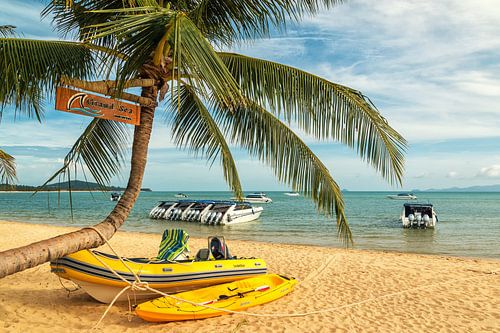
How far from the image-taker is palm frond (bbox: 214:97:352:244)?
5.75m

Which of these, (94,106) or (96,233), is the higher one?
(94,106)

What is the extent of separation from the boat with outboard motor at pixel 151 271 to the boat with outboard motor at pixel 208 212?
2023 centimetres

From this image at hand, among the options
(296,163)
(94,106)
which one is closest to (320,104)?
(296,163)

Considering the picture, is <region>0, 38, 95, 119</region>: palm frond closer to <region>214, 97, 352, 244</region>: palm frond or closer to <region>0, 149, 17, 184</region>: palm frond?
<region>214, 97, 352, 244</region>: palm frond

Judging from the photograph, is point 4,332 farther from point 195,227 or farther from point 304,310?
point 195,227

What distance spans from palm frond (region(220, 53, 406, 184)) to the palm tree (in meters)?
0.01

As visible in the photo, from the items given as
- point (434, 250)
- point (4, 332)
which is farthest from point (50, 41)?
point (434, 250)

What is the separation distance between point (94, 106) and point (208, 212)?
24.4m

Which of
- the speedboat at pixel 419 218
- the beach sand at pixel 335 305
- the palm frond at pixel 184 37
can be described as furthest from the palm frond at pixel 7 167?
the speedboat at pixel 419 218

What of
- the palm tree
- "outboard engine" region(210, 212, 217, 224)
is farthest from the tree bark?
"outboard engine" region(210, 212, 217, 224)

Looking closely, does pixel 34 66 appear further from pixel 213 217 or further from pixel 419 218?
pixel 419 218

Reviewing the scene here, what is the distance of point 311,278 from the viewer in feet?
31.6

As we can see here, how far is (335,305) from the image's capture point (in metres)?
7.29

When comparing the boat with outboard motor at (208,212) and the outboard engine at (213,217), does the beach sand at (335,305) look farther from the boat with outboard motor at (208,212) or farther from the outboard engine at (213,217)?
the boat with outboard motor at (208,212)
